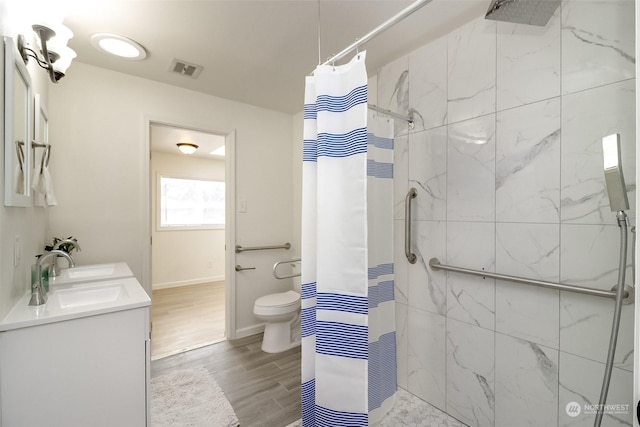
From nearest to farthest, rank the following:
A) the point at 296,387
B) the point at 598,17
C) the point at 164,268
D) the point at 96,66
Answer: the point at 598,17 < the point at 296,387 < the point at 96,66 < the point at 164,268

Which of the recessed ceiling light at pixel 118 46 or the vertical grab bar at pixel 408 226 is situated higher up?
the recessed ceiling light at pixel 118 46

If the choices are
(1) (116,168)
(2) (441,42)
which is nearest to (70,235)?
(1) (116,168)

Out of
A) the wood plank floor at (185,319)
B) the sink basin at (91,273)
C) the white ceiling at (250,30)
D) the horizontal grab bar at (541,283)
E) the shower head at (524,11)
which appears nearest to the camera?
the horizontal grab bar at (541,283)

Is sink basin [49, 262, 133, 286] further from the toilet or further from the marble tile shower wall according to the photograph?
the marble tile shower wall

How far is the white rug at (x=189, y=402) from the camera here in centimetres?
167

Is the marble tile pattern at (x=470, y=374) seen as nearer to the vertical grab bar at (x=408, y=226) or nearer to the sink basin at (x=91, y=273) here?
the vertical grab bar at (x=408, y=226)

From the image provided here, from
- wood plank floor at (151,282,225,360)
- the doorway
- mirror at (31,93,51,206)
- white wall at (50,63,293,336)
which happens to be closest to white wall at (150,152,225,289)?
the doorway

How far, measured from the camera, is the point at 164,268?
4.71 meters

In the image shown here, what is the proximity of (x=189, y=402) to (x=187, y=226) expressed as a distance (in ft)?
12.1

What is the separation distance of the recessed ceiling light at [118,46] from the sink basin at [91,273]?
151 centimetres

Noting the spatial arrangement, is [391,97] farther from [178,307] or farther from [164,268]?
[164,268]

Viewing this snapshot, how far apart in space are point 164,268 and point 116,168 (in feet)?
9.64

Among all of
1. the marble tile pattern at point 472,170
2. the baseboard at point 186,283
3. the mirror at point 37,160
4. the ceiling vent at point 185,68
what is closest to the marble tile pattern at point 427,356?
the marble tile pattern at point 472,170

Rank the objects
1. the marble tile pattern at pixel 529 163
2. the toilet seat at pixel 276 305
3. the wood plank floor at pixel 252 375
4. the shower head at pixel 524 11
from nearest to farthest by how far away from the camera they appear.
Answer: the shower head at pixel 524 11, the marble tile pattern at pixel 529 163, the wood plank floor at pixel 252 375, the toilet seat at pixel 276 305
